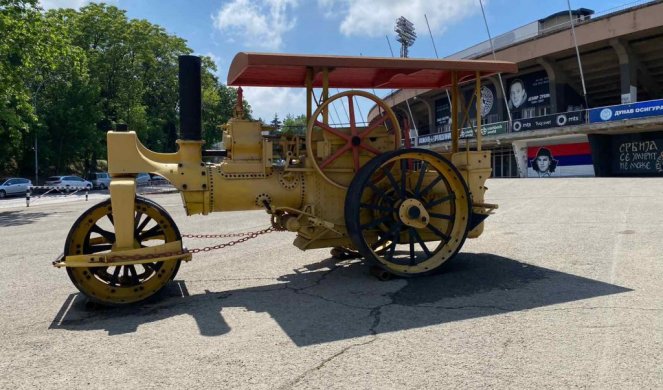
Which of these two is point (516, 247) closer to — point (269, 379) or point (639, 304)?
point (639, 304)

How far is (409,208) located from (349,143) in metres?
1.06

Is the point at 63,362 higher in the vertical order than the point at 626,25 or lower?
lower

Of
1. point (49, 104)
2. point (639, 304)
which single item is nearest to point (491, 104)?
point (49, 104)

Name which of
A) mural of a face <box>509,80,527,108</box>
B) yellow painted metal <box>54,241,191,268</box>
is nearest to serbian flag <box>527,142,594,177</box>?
mural of a face <box>509,80,527,108</box>

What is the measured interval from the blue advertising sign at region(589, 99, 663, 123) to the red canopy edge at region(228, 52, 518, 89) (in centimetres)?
2744

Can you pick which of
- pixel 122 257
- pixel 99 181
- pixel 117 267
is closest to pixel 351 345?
pixel 122 257

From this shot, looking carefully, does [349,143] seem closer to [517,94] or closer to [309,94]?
[309,94]

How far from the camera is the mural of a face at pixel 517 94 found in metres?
41.8

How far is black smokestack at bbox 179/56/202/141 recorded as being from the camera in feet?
18.8

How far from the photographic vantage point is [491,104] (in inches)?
1784

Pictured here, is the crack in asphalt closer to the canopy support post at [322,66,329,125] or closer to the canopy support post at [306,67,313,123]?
the canopy support post at [322,66,329,125]

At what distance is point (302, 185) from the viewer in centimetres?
623

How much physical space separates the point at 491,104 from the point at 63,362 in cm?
4524

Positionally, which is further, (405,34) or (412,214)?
(405,34)
